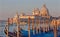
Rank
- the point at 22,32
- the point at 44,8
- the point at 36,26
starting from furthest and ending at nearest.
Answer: the point at 44,8
the point at 36,26
the point at 22,32

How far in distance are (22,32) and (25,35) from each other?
0.09m

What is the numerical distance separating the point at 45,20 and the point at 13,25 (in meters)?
0.82

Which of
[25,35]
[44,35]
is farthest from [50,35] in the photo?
[25,35]

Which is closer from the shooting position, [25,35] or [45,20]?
[25,35]

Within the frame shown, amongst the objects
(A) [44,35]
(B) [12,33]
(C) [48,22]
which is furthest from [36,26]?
(A) [44,35]

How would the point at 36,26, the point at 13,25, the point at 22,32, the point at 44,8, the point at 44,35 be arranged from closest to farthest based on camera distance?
the point at 44,35
the point at 22,32
the point at 36,26
the point at 13,25
the point at 44,8

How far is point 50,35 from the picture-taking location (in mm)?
4332

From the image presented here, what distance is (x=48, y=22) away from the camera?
230 inches

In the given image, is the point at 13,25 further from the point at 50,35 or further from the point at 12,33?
the point at 50,35

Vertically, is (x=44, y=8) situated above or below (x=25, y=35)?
above

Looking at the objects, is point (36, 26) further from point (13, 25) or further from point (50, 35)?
point (50, 35)

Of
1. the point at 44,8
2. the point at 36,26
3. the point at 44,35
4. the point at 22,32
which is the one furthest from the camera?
the point at 44,8

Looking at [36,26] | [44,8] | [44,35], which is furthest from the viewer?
[44,8]

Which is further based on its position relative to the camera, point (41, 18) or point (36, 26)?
point (41, 18)
